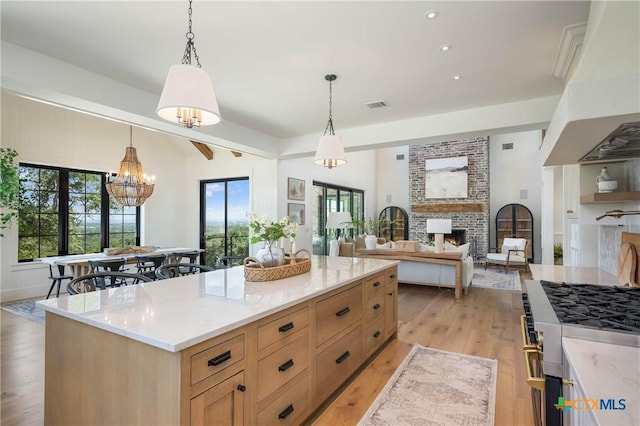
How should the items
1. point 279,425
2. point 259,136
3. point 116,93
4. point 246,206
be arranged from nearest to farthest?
point 279,425 < point 116,93 < point 259,136 < point 246,206

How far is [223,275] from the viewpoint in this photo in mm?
2580

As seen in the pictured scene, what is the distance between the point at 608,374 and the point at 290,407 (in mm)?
1462

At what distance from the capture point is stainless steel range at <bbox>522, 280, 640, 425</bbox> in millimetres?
1255

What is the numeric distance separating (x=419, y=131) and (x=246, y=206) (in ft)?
12.9

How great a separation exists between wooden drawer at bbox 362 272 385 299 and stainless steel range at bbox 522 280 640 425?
1260 mm

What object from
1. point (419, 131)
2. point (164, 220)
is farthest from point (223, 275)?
A: point (164, 220)

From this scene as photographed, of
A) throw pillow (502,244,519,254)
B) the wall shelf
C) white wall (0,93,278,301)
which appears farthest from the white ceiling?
throw pillow (502,244,519,254)

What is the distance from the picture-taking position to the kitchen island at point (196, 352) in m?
1.28

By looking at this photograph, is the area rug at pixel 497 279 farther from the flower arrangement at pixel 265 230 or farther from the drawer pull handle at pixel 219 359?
the drawer pull handle at pixel 219 359

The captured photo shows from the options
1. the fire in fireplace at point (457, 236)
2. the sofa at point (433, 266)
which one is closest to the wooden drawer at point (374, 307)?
the sofa at point (433, 266)

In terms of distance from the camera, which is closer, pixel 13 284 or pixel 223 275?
pixel 223 275

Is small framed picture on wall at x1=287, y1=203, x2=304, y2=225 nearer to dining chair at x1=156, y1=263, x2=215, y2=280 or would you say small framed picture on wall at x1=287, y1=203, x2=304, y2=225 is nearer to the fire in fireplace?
dining chair at x1=156, y1=263, x2=215, y2=280

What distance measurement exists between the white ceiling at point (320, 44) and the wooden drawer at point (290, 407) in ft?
8.03

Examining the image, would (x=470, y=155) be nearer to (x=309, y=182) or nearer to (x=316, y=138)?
(x=309, y=182)
